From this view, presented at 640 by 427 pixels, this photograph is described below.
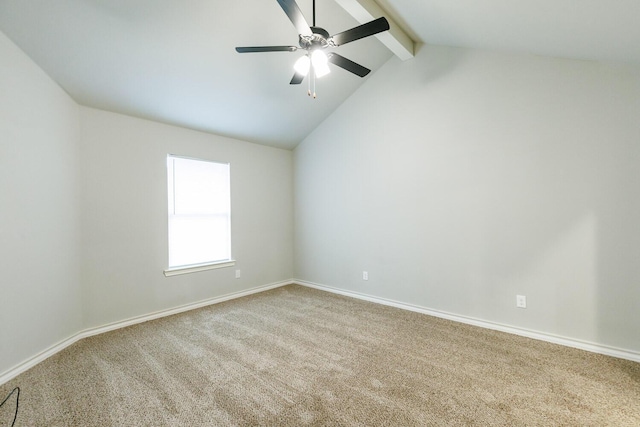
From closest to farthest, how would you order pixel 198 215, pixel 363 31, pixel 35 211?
1. pixel 363 31
2. pixel 35 211
3. pixel 198 215

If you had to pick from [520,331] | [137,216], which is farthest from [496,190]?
[137,216]

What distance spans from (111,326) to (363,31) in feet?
12.3

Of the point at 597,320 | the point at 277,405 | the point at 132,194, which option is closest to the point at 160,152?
the point at 132,194

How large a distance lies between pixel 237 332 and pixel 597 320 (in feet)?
11.0

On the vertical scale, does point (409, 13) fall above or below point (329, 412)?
above

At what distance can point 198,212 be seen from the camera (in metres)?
3.94

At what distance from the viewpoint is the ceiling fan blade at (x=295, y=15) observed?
1745mm

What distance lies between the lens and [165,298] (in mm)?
3557

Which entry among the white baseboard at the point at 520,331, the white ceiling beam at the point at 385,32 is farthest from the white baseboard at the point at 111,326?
the white ceiling beam at the point at 385,32

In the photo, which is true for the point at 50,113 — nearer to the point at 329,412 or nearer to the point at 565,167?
the point at 329,412

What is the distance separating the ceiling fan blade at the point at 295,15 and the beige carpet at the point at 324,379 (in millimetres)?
2510

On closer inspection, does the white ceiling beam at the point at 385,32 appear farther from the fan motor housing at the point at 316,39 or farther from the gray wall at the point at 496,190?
the fan motor housing at the point at 316,39

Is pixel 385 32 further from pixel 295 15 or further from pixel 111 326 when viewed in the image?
pixel 111 326

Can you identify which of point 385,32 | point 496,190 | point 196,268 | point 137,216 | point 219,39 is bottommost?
point 196,268
